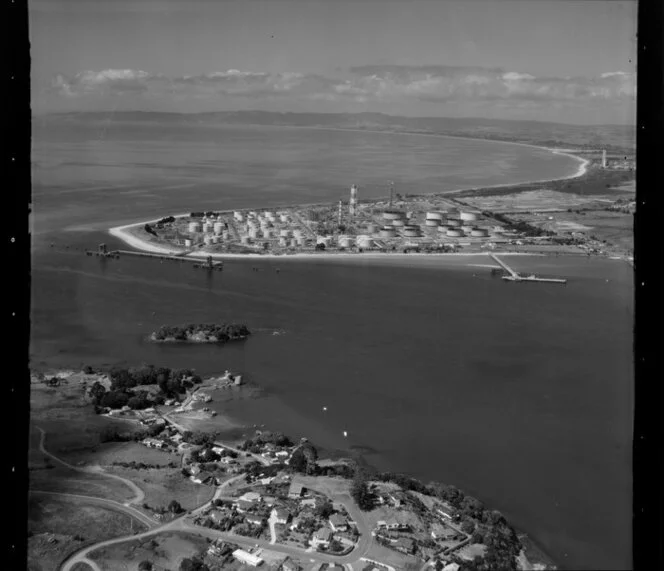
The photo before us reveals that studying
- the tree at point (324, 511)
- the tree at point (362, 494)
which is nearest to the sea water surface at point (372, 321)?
the tree at point (362, 494)

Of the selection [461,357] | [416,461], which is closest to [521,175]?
[461,357]

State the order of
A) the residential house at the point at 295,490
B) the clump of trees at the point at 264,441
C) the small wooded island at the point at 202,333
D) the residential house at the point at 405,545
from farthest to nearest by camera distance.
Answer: the small wooded island at the point at 202,333, the clump of trees at the point at 264,441, the residential house at the point at 295,490, the residential house at the point at 405,545

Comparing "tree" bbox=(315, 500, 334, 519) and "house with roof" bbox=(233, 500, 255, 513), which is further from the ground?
"house with roof" bbox=(233, 500, 255, 513)

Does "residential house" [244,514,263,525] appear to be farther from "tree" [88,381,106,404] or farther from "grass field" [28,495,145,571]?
"tree" [88,381,106,404]

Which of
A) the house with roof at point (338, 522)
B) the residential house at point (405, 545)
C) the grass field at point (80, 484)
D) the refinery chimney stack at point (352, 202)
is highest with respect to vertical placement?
the refinery chimney stack at point (352, 202)

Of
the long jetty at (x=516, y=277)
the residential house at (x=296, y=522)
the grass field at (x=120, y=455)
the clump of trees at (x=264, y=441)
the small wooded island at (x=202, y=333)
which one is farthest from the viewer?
the long jetty at (x=516, y=277)

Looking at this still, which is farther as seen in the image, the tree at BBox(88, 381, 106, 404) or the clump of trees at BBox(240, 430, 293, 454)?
the tree at BBox(88, 381, 106, 404)

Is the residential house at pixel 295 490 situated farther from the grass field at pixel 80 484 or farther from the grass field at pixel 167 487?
the grass field at pixel 80 484

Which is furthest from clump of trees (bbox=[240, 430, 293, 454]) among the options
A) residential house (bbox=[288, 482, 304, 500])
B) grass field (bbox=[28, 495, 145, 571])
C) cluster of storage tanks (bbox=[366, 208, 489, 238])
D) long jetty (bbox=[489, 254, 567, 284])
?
long jetty (bbox=[489, 254, 567, 284])
